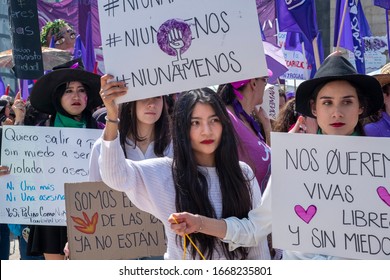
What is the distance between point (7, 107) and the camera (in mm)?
8820

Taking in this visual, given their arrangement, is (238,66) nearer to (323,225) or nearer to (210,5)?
(210,5)

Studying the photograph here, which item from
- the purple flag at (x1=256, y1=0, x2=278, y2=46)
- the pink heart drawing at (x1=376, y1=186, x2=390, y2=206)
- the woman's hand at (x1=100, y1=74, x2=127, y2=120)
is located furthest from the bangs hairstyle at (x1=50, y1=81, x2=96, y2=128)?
the purple flag at (x1=256, y1=0, x2=278, y2=46)

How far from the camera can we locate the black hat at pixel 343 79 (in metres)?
3.92

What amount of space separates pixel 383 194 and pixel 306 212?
34 cm

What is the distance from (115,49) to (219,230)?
43.6 inches

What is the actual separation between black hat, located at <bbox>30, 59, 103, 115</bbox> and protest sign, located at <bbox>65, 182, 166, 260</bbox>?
46.6 inches

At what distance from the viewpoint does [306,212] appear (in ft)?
12.1

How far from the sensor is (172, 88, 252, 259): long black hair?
3.84 metres

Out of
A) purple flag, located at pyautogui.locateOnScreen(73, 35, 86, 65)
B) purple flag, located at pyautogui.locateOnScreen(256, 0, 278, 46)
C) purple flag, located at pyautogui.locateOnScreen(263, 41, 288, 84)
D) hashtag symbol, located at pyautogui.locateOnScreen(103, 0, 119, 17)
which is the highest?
purple flag, located at pyautogui.locateOnScreen(256, 0, 278, 46)

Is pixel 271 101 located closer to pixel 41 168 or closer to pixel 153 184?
pixel 41 168

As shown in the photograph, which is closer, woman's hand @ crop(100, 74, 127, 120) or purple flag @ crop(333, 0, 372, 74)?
woman's hand @ crop(100, 74, 127, 120)

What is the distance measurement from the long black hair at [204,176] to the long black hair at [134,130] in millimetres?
1091

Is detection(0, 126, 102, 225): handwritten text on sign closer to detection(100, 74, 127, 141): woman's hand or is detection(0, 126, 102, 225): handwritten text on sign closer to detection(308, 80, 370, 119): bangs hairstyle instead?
detection(100, 74, 127, 141): woman's hand

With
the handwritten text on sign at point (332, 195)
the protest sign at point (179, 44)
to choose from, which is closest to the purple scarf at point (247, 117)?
the protest sign at point (179, 44)
